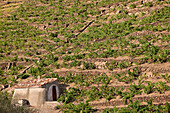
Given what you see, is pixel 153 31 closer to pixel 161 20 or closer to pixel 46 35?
pixel 161 20

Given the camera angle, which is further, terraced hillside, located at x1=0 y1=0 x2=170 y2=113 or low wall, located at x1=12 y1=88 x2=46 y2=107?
low wall, located at x1=12 y1=88 x2=46 y2=107

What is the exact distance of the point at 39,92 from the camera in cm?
1530

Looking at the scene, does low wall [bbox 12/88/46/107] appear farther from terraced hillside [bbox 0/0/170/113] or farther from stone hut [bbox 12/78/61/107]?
terraced hillside [bbox 0/0/170/113]

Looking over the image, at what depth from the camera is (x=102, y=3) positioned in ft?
99.9

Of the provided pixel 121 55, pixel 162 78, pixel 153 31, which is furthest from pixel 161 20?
pixel 162 78

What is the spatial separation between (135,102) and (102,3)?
19.7 meters

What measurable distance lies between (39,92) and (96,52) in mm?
6996

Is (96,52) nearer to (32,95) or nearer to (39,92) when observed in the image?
(39,92)

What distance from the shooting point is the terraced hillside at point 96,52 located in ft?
47.5

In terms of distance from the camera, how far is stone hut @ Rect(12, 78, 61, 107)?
15195mm

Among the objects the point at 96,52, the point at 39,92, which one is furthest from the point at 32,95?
the point at 96,52

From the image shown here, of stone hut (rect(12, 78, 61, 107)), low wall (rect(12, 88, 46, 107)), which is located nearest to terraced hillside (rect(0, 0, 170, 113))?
stone hut (rect(12, 78, 61, 107))

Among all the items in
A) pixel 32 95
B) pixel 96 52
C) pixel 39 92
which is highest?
pixel 96 52

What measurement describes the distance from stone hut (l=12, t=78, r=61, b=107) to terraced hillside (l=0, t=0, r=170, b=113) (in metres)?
0.85
